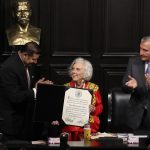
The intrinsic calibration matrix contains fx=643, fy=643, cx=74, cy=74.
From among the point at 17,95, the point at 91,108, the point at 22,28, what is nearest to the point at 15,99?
the point at 17,95

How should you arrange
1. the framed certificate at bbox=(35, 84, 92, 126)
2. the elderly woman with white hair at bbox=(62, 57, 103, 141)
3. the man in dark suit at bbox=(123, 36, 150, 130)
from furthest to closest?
the elderly woman with white hair at bbox=(62, 57, 103, 141)
the man in dark suit at bbox=(123, 36, 150, 130)
the framed certificate at bbox=(35, 84, 92, 126)

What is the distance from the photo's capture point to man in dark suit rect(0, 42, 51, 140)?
716 cm

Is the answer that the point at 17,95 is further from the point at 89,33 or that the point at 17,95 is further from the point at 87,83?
the point at 89,33

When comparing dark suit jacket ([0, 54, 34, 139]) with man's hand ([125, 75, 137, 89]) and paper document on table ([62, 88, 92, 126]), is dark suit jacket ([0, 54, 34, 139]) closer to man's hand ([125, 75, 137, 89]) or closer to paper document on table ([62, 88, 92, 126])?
paper document on table ([62, 88, 92, 126])

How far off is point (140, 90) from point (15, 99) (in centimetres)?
144

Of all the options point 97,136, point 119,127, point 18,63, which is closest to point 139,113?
point 119,127

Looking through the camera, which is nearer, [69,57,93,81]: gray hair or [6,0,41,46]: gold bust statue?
[69,57,93,81]: gray hair

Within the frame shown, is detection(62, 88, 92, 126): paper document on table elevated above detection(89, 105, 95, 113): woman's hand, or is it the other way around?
detection(62, 88, 92, 126): paper document on table

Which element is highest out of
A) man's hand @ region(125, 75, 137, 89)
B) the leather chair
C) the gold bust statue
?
the gold bust statue

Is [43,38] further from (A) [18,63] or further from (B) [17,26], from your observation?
(A) [18,63]

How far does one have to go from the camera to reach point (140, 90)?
740cm

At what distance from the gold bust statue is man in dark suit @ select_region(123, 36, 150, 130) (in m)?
1.30

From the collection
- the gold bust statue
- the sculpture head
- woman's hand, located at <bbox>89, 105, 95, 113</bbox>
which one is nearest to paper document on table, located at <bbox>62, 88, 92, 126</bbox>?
woman's hand, located at <bbox>89, 105, 95, 113</bbox>

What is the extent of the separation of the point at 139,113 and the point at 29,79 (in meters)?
1.34
